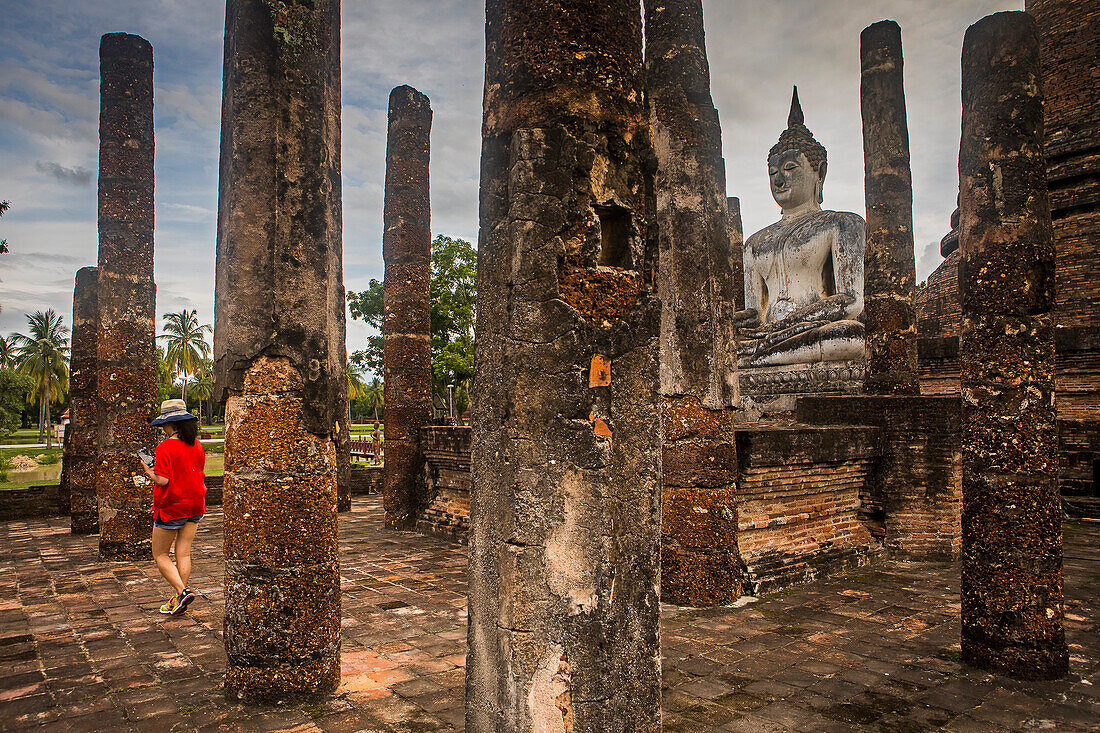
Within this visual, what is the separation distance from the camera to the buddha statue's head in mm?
11883

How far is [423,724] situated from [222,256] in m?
2.88

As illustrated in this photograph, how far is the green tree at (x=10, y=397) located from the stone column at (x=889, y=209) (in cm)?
4052

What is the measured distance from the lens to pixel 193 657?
4648 millimetres

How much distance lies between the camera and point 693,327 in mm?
6004

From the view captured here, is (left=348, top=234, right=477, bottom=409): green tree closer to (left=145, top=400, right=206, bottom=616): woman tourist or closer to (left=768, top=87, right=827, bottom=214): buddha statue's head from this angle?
(left=768, top=87, right=827, bottom=214): buddha statue's head

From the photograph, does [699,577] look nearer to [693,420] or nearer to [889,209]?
[693,420]

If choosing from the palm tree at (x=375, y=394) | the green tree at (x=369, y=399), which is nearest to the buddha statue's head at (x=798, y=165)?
the palm tree at (x=375, y=394)

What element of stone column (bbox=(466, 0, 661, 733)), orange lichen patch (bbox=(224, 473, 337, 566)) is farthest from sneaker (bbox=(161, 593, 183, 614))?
stone column (bbox=(466, 0, 661, 733))

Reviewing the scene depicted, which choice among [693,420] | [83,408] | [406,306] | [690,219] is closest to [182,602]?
[693,420]

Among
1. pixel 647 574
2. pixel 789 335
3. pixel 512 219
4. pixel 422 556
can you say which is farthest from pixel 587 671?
pixel 789 335

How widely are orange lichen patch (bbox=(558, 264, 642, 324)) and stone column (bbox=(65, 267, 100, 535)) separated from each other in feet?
30.3

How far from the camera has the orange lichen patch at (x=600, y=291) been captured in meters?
2.54

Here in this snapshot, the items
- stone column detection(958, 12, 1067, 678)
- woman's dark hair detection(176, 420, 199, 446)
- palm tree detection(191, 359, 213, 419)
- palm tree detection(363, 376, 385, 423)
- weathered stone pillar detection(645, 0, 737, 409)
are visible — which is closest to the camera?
stone column detection(958, 12, 1067, 678)

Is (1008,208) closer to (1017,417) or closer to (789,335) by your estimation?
(1017,417)
